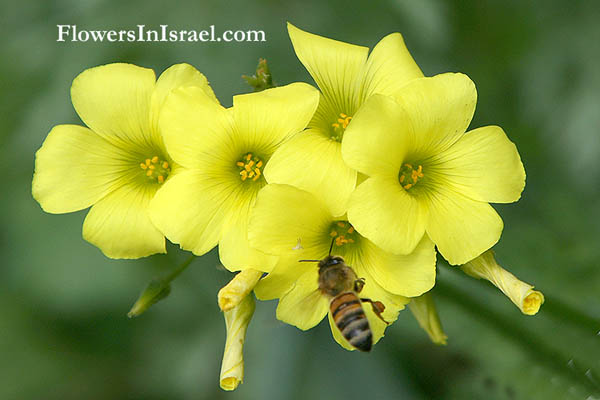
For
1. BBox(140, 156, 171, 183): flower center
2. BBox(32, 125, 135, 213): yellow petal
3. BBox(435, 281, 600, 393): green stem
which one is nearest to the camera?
BBox(32, 125, 135, 213): yellow petal

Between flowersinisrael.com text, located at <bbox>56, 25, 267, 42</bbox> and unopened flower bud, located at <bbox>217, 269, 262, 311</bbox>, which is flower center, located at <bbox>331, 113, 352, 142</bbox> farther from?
flowersinisrael.com text, located at <bbox>56, 25, 267, 42</bbox>

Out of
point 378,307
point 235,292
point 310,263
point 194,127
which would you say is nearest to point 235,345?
point 235,292

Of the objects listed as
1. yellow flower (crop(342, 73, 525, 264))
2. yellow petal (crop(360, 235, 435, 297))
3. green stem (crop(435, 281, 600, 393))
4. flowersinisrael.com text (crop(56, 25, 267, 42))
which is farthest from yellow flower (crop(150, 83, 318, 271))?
flowersinisrael.com text (crop(56, 25, 267, 42))

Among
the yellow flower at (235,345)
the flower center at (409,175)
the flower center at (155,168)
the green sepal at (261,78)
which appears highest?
the green sepal at (261,78)

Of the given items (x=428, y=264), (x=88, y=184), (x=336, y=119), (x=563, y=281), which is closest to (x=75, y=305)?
(x=88, y=184)

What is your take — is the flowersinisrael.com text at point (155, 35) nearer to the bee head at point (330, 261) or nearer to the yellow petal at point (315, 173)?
the yellow petal at point (315, 173)


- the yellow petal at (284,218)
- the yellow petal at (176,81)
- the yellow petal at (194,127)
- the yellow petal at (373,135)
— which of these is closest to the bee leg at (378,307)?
the yellow petal at (284,218)

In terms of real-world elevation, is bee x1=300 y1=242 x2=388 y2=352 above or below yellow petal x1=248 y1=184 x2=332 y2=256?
below
